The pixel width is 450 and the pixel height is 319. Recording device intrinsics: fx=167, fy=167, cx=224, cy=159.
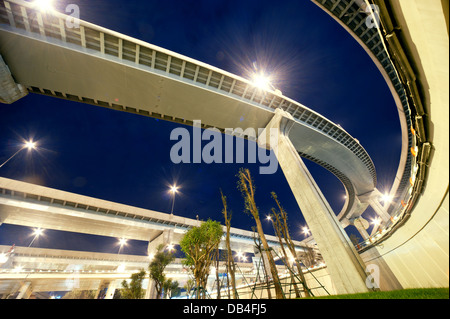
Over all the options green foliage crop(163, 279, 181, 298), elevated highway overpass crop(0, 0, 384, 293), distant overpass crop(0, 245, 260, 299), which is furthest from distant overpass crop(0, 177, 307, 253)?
elevated highway overpass crop(0, 0, 384, 293)

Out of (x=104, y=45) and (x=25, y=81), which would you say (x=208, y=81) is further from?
(x=25, y=81)

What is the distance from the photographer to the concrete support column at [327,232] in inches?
414

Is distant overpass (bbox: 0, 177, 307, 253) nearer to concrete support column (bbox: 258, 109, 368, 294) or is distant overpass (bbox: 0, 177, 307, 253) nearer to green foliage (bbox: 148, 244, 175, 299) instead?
green foliage (bbox: 148, 244, 175, 299)

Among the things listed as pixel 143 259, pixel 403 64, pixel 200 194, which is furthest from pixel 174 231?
pixel 403 64

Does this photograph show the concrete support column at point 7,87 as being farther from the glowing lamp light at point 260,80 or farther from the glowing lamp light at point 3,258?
the glowing lamp light at point 3,258

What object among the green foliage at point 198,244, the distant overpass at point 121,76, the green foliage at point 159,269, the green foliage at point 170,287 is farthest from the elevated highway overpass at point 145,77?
the green foliage at point 170,287

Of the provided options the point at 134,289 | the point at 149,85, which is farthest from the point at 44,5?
the point at 134,289

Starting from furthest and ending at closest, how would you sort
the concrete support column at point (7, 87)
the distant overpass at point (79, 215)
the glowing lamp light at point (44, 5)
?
the distant overpass at point (79, 215) → the concrete support column at point (7, 87) → the glowing lamp light at point (44, 5)

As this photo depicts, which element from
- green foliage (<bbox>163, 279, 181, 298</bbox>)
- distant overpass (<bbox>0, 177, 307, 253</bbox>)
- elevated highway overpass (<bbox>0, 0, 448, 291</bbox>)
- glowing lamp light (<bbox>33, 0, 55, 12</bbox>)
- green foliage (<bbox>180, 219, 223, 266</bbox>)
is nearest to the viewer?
glowing lamp light (<bbox>33, 0, 55, 12</bbox>)

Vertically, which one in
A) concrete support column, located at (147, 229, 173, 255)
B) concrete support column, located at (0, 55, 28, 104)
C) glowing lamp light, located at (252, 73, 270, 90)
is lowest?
concrete support column, located at (147, 229, 173, 255)

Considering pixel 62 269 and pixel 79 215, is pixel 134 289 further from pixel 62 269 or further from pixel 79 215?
pixel 62 269

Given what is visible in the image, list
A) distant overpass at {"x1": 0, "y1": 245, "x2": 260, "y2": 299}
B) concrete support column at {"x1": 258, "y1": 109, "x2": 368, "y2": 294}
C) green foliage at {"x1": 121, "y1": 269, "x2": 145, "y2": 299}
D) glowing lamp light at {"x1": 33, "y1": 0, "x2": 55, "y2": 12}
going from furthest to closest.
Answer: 1. distant overpass at {"x1": 0, "y1": 245, "x2": 260, "y2": 299}
2. green foliage at {"x1": 121, "y1": 269, "x2": 145, "y2": 299}
3. glowing lamp light at {"x1": 33, "y1": 0, "x2": 55, "y2": 12}
4. concrete support column at {"x1": 258, "y1": 109, "x2": 368, "y2": 294}

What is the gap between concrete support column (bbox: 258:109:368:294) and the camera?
414 inches

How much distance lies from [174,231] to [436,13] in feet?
116
